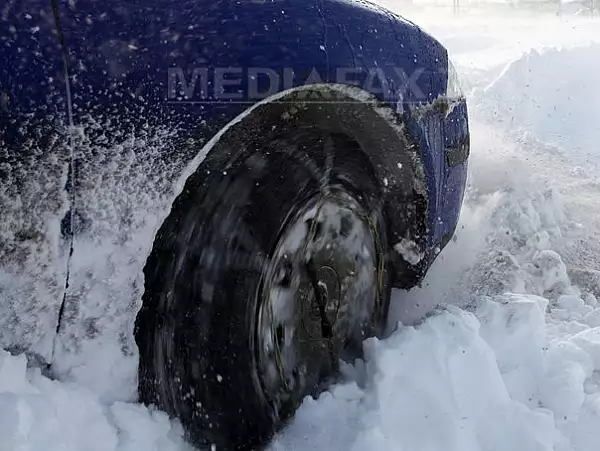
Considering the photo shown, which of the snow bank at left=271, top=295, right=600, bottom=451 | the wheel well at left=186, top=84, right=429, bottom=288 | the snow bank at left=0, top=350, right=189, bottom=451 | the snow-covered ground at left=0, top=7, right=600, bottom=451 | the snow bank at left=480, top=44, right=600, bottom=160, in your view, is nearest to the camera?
the snow bank at left=0, top=350, right=189, bottom=451

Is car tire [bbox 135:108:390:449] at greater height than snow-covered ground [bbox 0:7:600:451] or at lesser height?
greater

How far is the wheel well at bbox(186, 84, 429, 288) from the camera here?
179 cm

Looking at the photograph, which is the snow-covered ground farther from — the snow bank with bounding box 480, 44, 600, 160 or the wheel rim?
the snow bank with bounding box 480, 44, 600, 160

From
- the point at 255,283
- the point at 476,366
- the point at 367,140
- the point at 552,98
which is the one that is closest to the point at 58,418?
the point at 255,283

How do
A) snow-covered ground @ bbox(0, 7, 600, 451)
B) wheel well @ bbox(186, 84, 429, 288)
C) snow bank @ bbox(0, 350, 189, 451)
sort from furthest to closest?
wheel well @ bbox(186, 84, 429, 288) < snow-covered ground @ bbox(0, 7, 600, 451) < snow bank @ bbox(0, 350, 189, 451)

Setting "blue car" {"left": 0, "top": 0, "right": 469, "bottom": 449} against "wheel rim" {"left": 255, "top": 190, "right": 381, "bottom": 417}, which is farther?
"wheel rim" {"left": 255, "top": 190, "right": 381, "bottom": 417}

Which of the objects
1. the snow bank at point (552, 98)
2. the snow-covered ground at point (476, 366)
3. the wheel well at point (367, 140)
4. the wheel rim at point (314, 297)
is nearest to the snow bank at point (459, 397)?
the snow-covered ground at point (476, 366)

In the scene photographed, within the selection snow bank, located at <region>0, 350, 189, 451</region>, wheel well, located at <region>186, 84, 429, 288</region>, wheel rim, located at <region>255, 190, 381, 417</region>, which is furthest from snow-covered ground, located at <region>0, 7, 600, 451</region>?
wheel well, located at <region>186, 84, 429, 288</region>

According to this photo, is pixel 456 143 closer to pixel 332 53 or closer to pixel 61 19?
pixel 332 53

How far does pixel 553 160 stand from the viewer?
6.32 m

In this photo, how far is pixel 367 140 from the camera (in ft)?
7.30

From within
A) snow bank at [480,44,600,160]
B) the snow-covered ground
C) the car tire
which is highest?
the car tire

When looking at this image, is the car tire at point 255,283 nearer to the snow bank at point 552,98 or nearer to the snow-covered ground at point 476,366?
the snow-covered ground at point 476,366

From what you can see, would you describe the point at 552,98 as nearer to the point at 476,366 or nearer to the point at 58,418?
the point at 476,366
